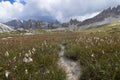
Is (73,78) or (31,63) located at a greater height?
(31,63)

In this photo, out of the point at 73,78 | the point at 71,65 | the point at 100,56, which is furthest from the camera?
the point at 71,65

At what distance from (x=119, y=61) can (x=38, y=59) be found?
4086mm

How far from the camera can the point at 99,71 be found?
8742 mm

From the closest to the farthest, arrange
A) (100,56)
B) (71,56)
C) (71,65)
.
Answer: (100,56) → (71,65) → (71,56)

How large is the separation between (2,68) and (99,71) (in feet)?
13.0

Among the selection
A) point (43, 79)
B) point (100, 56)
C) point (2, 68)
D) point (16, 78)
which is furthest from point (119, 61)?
point (2, 68)

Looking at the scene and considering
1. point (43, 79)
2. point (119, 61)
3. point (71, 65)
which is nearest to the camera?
point (43, 79)

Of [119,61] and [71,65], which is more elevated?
[119,61]

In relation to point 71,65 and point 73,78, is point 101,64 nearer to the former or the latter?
point 73,78

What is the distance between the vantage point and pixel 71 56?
556 inches

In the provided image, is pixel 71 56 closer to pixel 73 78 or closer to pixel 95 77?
pixel 73 78

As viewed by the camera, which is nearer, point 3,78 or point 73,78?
point 3,78

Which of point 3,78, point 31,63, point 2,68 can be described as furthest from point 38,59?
point 3,78

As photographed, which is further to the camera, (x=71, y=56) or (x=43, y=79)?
(x=71, y=56)
